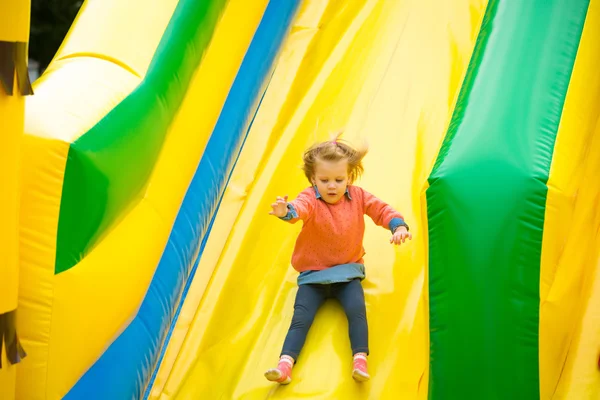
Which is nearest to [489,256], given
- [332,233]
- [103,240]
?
[332,233]

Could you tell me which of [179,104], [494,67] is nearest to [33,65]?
[179,104]

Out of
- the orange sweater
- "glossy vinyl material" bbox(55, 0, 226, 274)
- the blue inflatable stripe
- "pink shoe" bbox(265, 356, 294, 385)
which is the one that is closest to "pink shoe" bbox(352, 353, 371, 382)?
"pink shoe" bbox(265, 356, 294, 385)

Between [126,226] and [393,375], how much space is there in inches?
31.1

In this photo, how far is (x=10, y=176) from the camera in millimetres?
1717

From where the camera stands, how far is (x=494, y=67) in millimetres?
2264

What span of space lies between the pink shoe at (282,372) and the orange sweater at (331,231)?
31cm

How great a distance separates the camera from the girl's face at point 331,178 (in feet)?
7.95

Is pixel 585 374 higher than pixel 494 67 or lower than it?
lower

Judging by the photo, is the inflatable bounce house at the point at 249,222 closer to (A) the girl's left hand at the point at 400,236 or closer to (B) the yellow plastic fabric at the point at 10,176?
(B) the yellow plastic fabric at the point at 10,176

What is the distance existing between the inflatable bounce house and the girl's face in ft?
0.87

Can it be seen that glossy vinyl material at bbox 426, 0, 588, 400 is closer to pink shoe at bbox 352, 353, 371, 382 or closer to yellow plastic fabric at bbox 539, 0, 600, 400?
yellow plastic fabric at bbox 539, 0, 600, 400

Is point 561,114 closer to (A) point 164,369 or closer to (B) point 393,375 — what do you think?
(B) point 393,375

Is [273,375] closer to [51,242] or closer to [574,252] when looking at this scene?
[51,242]

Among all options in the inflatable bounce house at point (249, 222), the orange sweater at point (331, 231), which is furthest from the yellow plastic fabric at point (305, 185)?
the orange sweater at point (331, 231)
